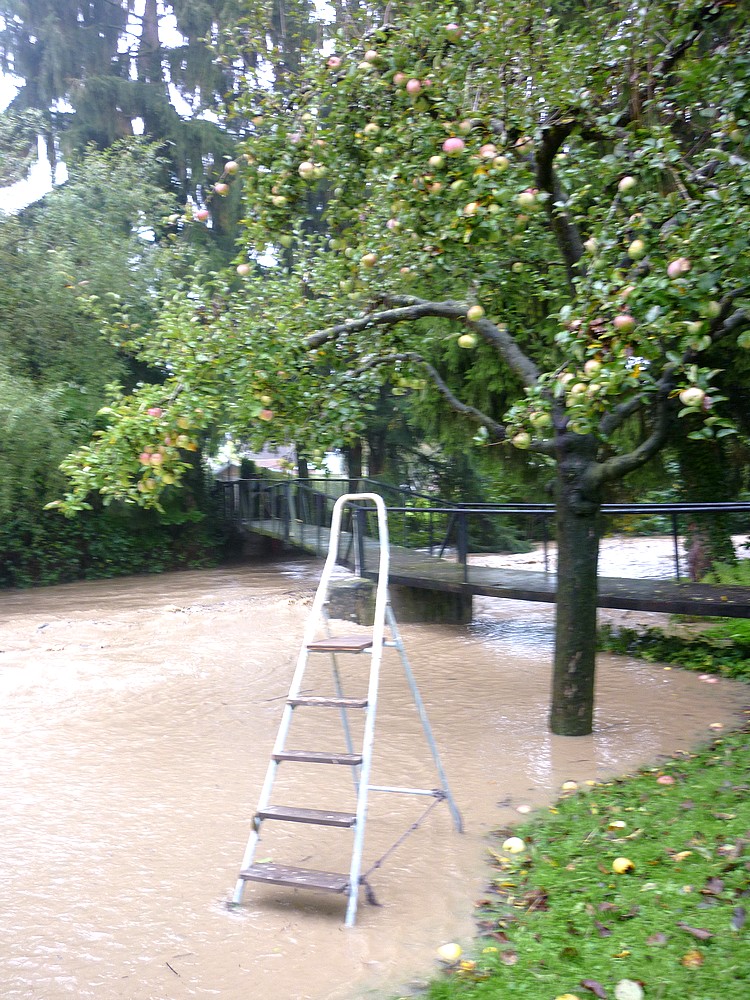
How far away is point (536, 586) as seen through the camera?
10938 millimetres

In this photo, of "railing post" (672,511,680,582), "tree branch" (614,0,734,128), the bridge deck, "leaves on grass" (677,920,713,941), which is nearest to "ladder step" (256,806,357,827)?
"leaves on grass" (677,920,713,941)

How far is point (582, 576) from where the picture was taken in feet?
22.4

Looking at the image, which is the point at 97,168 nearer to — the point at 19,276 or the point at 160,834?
the point at 19,276

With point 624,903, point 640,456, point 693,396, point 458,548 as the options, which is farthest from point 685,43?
point 458,548

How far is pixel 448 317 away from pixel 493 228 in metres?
1.32

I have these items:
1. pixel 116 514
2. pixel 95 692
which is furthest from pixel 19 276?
pixel 95 692

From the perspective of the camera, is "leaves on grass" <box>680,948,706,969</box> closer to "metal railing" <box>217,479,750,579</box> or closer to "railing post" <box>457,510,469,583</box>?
"metal railing" <box>217,479,750,579</box>

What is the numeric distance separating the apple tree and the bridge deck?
7.35 ft

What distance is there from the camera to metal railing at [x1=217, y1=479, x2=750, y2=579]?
10.3 meters

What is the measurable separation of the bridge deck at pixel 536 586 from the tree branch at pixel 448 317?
9.80 feet

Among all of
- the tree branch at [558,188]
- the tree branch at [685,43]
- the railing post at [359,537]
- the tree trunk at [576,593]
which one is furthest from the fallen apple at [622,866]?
the railing post at [359,537]

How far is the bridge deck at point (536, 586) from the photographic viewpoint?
348 inches

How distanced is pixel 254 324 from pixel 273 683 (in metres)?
4.15

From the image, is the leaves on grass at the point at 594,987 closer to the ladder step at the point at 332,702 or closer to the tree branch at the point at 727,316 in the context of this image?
the ladder step at the point at 332,702
